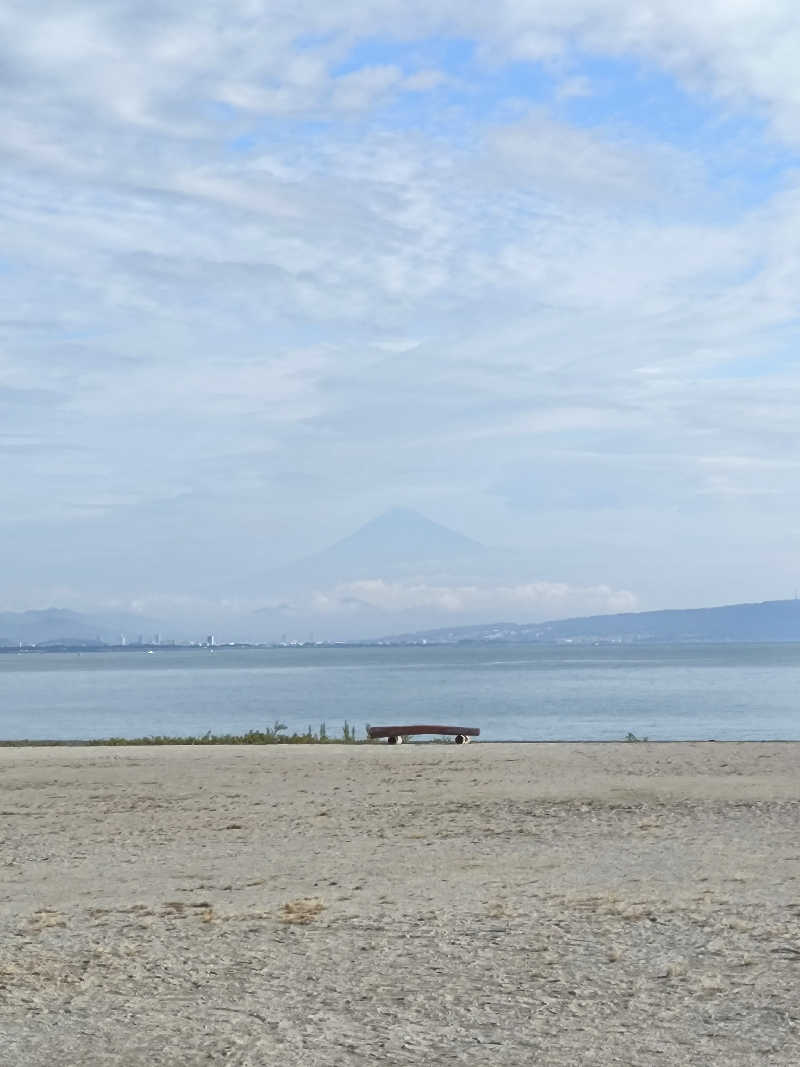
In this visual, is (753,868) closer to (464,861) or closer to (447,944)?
(464,861)

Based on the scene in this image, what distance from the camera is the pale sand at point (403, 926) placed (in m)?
5.25

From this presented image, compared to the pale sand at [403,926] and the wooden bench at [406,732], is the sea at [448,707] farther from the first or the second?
the pale sand at [403,926]

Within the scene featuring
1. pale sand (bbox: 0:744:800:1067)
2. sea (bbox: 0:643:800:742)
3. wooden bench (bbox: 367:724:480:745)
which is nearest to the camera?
pale sand (bbox: 0:744:800:1067)

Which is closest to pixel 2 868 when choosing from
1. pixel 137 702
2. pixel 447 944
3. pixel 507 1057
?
pixel 447 944

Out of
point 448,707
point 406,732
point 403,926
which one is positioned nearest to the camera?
point 403,926

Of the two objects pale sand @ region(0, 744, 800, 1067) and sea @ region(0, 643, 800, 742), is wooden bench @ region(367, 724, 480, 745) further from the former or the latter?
pale sand @ region(0, 744, 800, 1067)

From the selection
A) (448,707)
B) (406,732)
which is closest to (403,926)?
(406,732)

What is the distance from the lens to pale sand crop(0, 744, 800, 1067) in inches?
207

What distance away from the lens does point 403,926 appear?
728cm

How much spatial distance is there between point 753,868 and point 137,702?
51.8 m

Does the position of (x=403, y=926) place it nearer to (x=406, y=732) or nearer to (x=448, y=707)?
(x=406, y=732)

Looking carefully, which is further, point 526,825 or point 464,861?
point 526,825

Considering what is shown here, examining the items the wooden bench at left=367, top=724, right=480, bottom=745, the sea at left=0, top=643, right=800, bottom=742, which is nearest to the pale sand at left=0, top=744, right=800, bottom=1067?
the wooden bench at left=367, top=724, right=480, bottom=745

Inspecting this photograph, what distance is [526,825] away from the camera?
11.4 m
